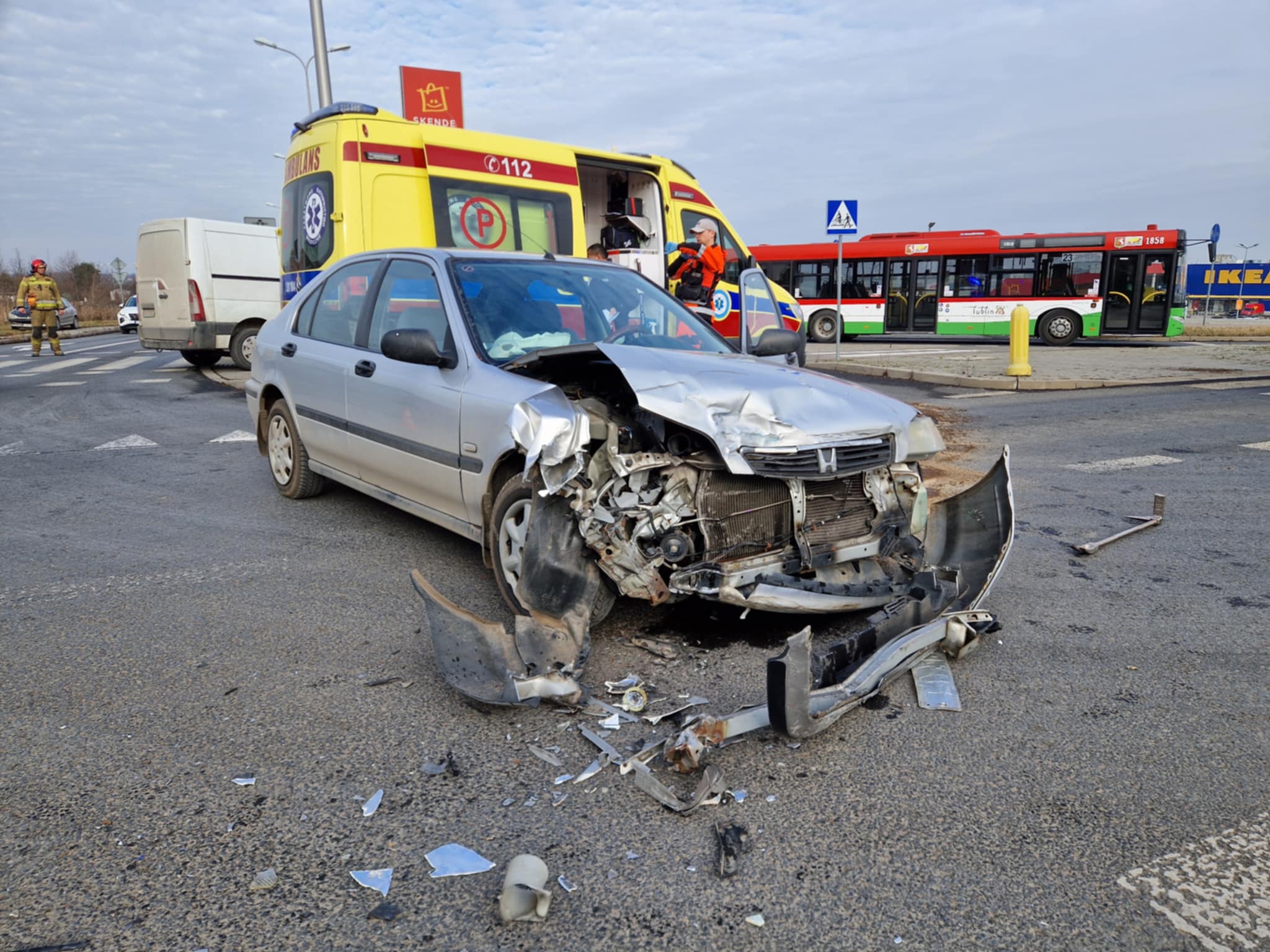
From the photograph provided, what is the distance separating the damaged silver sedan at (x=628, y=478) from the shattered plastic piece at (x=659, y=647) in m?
0.17

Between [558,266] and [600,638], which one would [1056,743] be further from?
[558,266]

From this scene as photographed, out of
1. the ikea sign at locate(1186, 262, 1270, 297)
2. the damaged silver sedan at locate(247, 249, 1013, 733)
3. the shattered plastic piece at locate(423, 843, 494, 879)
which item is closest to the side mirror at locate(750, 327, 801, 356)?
the damaged silver sedan at locate(247, 249, 1013, 733)

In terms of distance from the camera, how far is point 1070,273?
22703mm

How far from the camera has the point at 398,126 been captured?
9070 mm

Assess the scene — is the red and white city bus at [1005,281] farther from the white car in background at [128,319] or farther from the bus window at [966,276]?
the white car in background at [128,319]

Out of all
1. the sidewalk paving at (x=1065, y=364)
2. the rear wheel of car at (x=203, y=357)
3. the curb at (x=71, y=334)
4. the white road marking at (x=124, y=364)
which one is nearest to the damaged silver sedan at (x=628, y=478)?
the sidewalk paving at (x=1065, y=364)

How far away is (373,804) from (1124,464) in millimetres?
7001

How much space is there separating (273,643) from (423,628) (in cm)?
60

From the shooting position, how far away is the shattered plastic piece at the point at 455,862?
7.33 ft

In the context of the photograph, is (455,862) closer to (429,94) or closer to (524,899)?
(524,899)

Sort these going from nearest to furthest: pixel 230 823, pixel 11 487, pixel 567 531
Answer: pixel 230 823 < pixel 567 531 < pixel 11 487

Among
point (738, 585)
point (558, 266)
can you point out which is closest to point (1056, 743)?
point (738, 585)

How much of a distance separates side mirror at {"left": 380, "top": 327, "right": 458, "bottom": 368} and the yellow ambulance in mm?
4499

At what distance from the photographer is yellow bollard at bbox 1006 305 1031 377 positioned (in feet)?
44.4
